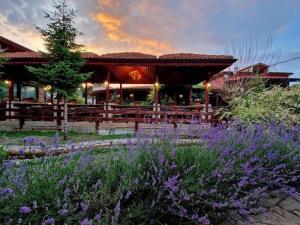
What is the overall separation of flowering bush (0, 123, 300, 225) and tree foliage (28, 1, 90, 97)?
288 inches

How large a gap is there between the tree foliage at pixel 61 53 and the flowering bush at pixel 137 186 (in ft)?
24.0

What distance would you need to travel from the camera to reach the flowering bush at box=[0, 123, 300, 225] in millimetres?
1991

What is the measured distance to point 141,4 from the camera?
1478 cm

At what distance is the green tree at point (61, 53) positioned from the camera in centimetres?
970

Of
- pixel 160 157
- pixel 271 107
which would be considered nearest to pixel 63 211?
pixel 160 157

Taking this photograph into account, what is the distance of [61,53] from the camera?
→ 9.91 m

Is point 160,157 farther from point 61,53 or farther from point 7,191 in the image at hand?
point 61,53

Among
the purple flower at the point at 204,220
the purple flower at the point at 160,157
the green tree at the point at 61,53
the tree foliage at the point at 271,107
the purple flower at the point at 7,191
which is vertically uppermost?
the green tree at the point at 61,53

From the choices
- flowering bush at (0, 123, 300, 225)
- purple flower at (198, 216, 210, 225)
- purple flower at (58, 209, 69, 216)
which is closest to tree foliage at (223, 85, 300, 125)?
flowering bush at (0, 123, 300, 225)

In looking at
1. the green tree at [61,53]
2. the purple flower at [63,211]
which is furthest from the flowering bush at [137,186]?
the green tree at [61,53]

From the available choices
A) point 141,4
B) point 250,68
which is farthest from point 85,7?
point 250,68

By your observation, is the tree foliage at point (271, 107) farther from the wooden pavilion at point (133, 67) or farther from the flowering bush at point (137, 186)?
the wooden pavilion at point (133, 67)

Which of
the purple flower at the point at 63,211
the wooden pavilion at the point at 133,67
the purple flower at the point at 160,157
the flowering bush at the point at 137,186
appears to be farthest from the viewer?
the wooden pavilion at the point at 133,67

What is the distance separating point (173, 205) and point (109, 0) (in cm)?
1389
